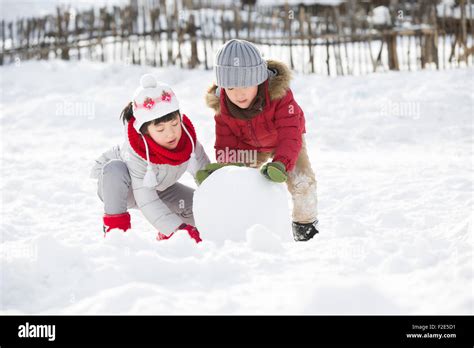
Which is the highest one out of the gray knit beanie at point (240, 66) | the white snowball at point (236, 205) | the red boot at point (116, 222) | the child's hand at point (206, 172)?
the gray knit beanie at point (240, 66)

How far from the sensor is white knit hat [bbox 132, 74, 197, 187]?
9.76ft

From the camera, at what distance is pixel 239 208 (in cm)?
252

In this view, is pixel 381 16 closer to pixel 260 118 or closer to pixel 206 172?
pixel 260 118

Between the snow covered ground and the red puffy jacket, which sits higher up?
the red puffy jacket

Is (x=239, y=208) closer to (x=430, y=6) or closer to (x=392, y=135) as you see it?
(x=392, y=135)

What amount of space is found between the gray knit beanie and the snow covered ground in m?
0.92

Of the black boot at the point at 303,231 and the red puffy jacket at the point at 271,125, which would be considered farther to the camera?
the black boot at the point at 303,231

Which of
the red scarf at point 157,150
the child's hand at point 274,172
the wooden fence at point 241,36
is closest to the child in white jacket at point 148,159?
the red scarf at point 157,150

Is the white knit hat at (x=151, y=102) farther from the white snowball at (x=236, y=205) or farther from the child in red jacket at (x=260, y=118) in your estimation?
the white snowball at (x=236, y=205)

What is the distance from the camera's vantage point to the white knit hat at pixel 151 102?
9.75ft

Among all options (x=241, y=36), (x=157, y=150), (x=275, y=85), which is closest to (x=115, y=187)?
(x=157, y=150)

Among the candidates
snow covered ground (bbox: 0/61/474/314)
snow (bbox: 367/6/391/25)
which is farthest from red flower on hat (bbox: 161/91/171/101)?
snow (bbox: 367/6/391/25)

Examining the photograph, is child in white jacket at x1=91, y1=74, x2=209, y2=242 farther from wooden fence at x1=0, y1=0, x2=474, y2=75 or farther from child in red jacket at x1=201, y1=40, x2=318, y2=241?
wooden fence at x1=0, y1=0, x2=474, y2=75
